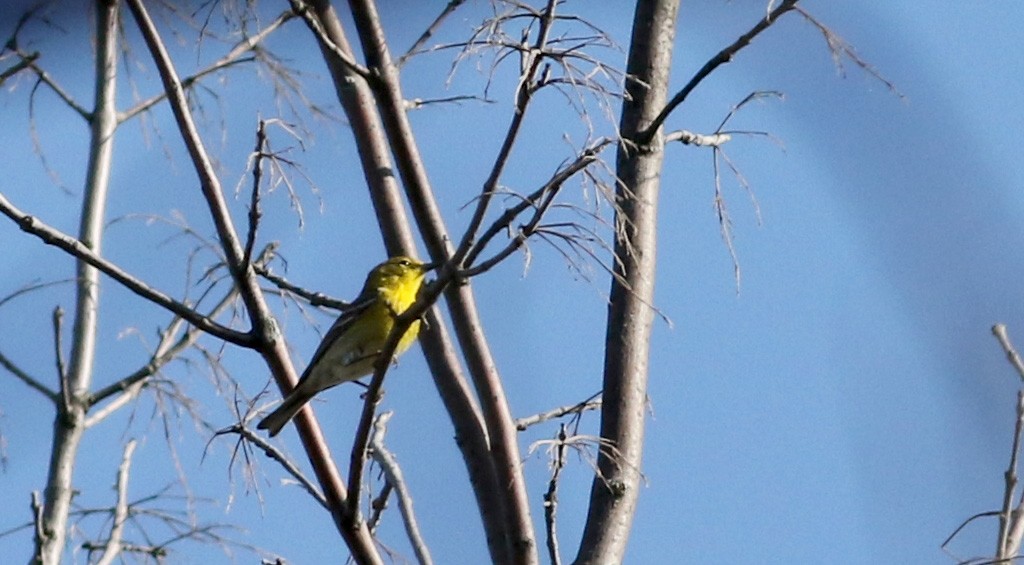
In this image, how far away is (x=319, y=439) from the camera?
327cm

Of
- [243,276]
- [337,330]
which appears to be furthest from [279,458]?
[337,330]

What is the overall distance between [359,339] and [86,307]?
3.83 feet

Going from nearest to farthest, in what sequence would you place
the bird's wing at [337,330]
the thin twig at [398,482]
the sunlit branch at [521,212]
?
the sunlit branch at [521,212] < the thin twig at [398,482] < the bird's wing at [337,330]

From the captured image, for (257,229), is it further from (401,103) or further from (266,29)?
(266,29)

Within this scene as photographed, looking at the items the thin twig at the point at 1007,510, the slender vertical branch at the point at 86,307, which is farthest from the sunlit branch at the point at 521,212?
the slender vertical branch at the point at 86,307

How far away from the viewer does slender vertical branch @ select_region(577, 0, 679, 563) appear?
3.59m

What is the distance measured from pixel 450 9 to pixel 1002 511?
2188mm

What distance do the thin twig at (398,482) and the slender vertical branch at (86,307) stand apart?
113 centimetres

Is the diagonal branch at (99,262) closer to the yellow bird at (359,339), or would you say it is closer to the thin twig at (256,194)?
the thin twig at (256,194)

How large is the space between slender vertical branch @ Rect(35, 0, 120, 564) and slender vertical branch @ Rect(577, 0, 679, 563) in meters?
1.69

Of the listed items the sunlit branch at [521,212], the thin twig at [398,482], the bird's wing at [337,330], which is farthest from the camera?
the bird's wing at [337,330]

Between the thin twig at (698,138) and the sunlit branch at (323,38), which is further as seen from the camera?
the thin twig at (698,138)

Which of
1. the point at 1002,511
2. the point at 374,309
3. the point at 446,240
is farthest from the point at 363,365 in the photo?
the point at 1002,511

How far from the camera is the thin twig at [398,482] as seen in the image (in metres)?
3.49
